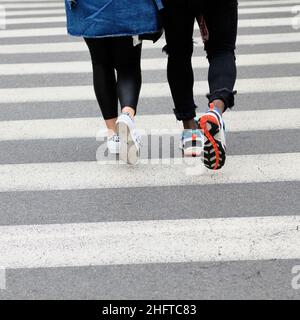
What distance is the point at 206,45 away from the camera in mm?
4477

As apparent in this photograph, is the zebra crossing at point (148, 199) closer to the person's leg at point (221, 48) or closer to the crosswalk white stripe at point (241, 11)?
the person's leg at point (221, 48)

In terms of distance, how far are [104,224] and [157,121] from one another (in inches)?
75.0

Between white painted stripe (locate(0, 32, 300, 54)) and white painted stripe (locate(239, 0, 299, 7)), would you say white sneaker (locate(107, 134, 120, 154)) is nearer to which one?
white painted stripe (locate(0, 32, 300, 54))

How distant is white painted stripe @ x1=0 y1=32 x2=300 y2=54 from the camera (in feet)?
27.4

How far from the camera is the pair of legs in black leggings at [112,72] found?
14.9ft

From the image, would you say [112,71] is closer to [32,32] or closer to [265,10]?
[32,32]

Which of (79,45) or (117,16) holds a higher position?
(79,45)

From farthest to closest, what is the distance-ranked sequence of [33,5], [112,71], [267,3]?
[33,5] → [267,3] → [112,71]

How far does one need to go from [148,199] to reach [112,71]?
2.99 feet

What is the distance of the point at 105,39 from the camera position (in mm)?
4520

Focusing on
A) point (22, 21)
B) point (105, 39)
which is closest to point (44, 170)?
point (105, 39)

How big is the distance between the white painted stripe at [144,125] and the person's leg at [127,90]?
68 cm

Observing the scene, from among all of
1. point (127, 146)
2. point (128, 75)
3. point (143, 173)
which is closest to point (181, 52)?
point (128, 75)

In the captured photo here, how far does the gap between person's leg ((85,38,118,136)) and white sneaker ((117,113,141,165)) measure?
26 cm
